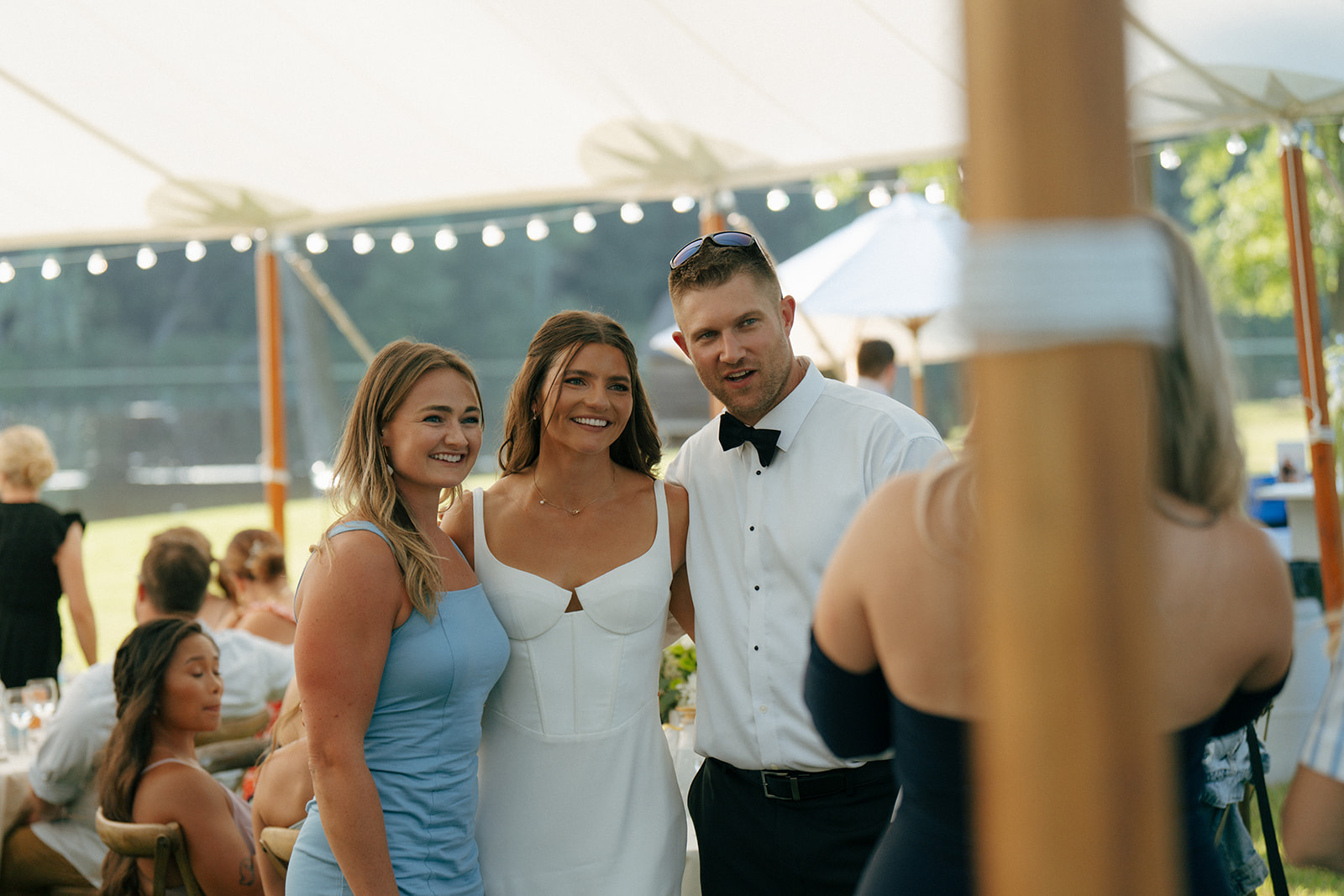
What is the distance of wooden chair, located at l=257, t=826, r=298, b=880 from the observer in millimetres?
2533

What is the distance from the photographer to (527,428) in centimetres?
231

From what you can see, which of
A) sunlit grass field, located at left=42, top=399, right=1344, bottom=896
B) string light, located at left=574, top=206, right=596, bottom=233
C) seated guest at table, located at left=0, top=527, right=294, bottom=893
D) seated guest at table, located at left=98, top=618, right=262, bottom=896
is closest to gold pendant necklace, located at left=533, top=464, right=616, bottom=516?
seated guest at table, located at left=98, top=618, right=262, bottom=896

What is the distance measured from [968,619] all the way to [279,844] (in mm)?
2021

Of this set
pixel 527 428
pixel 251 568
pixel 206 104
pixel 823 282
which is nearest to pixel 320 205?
pixel 206 104

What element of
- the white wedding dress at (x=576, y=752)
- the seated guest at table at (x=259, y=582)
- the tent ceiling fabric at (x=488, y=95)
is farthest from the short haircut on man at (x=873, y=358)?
the white wedding dress at (x=576, y=752)

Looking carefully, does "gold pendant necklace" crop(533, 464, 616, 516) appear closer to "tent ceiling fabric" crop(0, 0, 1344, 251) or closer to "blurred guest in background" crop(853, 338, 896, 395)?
"tent ceiling fabric" crop(0, 0, 1344, 251)

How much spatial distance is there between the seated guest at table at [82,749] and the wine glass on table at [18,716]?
42 cm

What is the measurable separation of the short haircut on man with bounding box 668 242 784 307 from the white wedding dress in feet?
1.92

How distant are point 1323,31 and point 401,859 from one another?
14.7 feet

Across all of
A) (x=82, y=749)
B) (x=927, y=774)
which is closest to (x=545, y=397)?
(x=927, y=774)

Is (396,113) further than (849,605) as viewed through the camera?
Yes

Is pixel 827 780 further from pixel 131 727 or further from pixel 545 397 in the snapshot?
pixel 131 727

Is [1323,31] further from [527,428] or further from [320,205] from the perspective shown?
[320,205]

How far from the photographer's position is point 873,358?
248 inches
